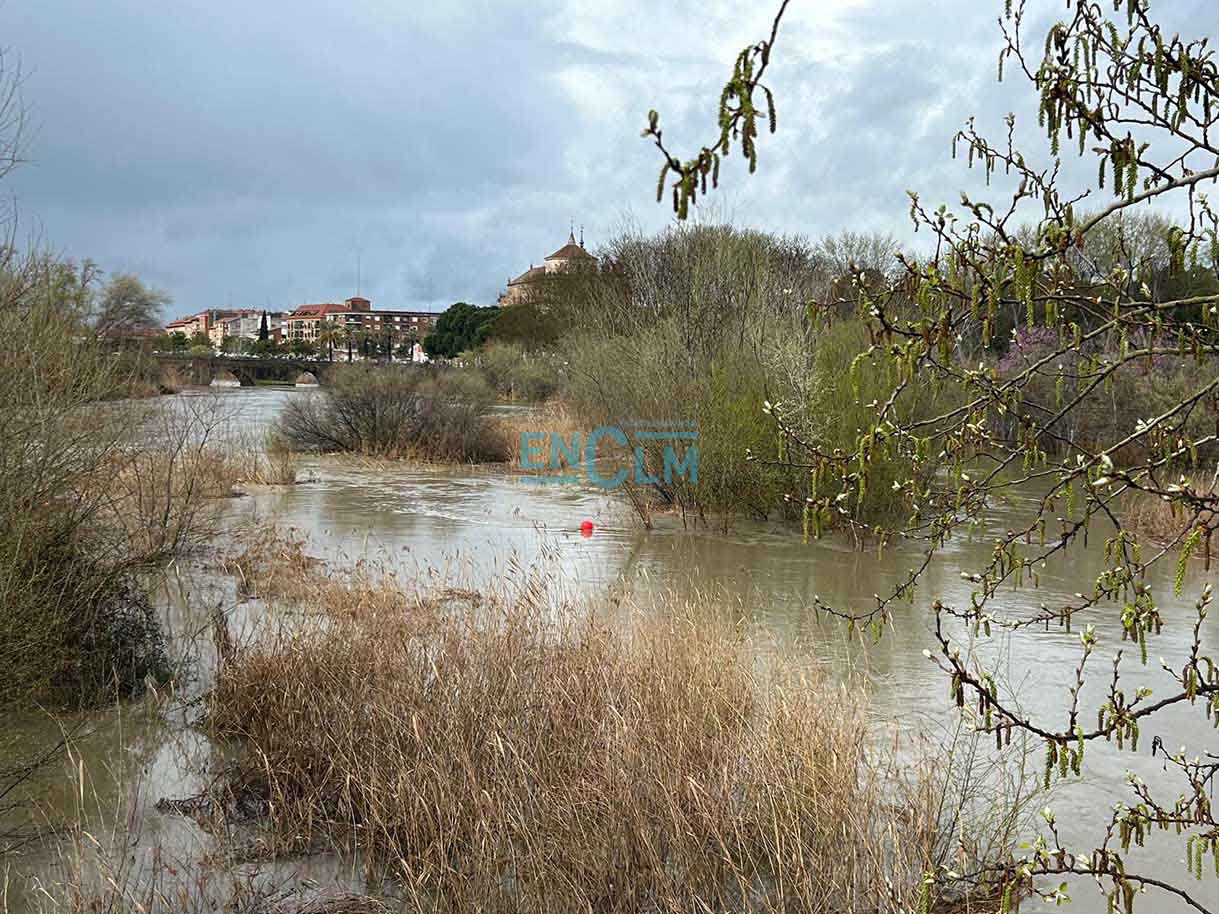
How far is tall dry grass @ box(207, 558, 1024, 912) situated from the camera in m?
4.00

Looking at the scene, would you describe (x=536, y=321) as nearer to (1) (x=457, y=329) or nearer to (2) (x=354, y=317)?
(1) (x=457, y=329)

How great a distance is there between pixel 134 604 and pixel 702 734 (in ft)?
14.8

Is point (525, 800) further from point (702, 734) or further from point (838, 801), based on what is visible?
point (838, 801)

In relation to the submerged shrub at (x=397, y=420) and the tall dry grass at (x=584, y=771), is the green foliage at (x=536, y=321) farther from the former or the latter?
the tall dry grass at (x=584, y=771)

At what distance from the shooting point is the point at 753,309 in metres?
17.3

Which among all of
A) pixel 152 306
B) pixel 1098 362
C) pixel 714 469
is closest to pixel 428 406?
pixel 714 469

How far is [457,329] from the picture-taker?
84.6 m

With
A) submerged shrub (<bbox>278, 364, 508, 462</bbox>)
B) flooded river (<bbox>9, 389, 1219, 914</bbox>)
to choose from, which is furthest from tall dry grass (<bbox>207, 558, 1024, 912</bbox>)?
submerged shrub (<bbox>278, 364, 508, 462</bbox>)

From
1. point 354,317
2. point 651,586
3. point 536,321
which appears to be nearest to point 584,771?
point 651,586

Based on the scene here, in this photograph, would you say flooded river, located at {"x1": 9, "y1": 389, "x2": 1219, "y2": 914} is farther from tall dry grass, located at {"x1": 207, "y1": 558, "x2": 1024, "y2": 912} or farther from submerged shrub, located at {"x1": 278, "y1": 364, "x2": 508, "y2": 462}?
submerged shrub, located at {"x1": 278, "y1": 364, "x2": 508, "y2": 462}

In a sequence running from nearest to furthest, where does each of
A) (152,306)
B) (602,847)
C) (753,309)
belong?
(602,847) < (753,309) < (152,306)

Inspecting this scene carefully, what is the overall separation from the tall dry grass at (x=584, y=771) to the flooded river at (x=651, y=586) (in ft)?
1.36

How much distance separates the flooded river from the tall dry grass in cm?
41

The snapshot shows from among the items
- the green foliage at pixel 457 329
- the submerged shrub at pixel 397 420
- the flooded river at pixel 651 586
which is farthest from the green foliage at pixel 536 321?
the green foliage at pixel 457 329
